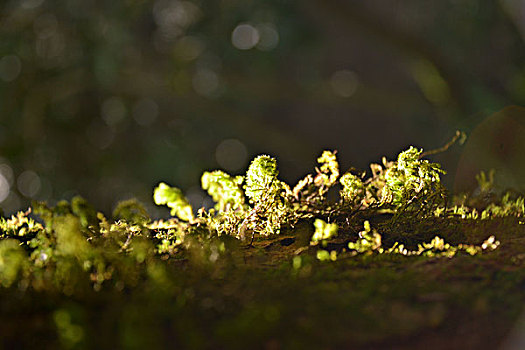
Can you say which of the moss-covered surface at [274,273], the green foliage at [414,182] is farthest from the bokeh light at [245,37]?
the green foliage at [414,182]

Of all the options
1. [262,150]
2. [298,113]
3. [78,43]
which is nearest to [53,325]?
[78,43]

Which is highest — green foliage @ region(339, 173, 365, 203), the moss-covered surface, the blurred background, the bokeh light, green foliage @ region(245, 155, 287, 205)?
Answer: the bokeh light

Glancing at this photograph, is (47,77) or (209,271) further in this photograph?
(47,77)

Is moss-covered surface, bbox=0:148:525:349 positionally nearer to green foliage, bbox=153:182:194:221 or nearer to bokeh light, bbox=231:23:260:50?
green foliage, bbox=153:182:194:221

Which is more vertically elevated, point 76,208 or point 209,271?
point 76,208

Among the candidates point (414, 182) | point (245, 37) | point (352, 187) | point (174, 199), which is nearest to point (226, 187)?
point (174, 199)

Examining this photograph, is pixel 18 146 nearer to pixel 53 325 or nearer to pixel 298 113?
pixel 298 113

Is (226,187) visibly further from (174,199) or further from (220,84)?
(220,84)

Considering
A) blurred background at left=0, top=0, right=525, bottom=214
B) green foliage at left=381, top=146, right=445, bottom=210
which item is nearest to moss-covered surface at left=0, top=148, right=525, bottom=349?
green foliage at left=381, top=146, right=445, bottom=210

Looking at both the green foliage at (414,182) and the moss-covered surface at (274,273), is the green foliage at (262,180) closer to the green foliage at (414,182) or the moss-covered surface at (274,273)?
the moss-covered surface at (274,273)
